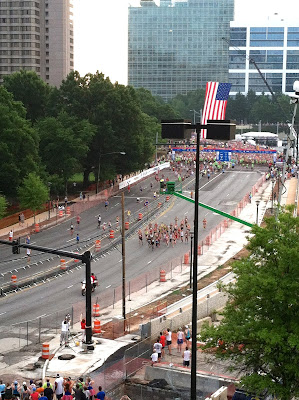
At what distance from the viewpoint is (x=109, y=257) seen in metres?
59.9

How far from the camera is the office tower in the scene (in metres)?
150

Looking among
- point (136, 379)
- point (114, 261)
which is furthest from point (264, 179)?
point (136, 379)

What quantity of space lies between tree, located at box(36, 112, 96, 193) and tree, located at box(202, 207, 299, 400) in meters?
63.9

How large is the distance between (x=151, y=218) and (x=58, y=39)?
89877 millimetres

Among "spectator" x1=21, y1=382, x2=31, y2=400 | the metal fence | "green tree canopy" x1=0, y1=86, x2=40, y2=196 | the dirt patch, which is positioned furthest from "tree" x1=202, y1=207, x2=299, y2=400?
"green tree canopy" x1=0, y1=86, x2=40, y2=196

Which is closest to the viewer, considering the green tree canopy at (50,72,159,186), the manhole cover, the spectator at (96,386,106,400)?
the spectator at (96,386,106,400)

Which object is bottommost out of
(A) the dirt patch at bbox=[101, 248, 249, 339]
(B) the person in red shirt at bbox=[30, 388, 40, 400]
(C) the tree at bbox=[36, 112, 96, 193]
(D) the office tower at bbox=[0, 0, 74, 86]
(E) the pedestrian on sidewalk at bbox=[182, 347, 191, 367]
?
(A) the dirt patch at bbox=[101, 248, 249, 339]

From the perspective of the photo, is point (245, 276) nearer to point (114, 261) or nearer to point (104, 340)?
point (104, 340)

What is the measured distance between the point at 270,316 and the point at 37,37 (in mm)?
141355

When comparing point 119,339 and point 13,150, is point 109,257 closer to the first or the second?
point 13,150

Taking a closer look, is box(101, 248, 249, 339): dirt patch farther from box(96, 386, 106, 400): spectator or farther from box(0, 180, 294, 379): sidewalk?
box(96, 386, 106, 400): spectator

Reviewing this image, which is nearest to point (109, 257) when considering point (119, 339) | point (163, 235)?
point (163, 235)

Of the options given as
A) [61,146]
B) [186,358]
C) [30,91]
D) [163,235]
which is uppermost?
[30,91]

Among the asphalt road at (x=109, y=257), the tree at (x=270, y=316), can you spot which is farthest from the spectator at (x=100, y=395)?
the asphalt road at (x=109, y=257)
